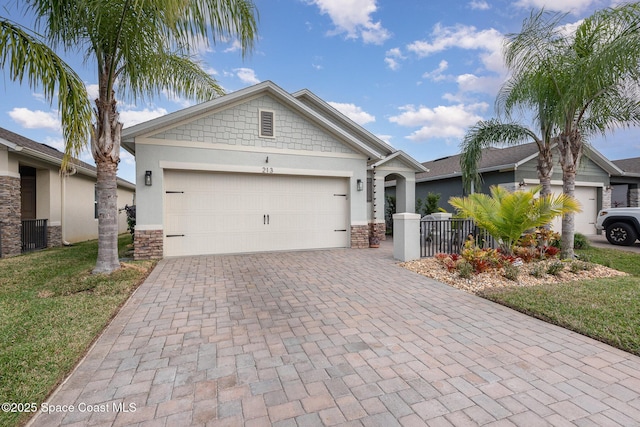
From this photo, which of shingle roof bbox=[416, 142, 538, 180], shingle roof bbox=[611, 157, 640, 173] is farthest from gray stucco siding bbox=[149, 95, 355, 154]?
shingle roof bbox=[611, 157, 640, 173]

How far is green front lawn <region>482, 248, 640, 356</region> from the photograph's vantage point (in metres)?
3.47

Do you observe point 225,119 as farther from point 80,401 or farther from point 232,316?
point 80,401

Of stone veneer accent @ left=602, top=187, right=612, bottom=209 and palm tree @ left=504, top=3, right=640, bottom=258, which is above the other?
palm tree @ left=504, top=3, right=640, bottom=258

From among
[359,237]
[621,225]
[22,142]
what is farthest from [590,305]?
[22,142]

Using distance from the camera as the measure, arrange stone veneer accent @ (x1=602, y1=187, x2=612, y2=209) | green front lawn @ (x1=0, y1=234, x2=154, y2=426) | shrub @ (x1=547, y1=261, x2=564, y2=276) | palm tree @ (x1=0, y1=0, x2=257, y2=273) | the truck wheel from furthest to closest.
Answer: stone veneer accent @ (x1=602, y1=187, x2=612, y2=209) < the truck wheel < shrub @ (x1=547, y1=261, x2=564, y2=276) < palm tree @ (x1=0, y1=0, x2=257, y2=273) < green front lawn @ (x1=0, y1=234, x2=154, y2=426)

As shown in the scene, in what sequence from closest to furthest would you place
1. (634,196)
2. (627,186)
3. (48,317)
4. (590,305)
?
1. (48,317)
2. (590,305)
3. (634,196)
4. (627,186)

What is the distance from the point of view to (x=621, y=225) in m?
10.8

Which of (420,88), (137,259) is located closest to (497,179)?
(420,88)

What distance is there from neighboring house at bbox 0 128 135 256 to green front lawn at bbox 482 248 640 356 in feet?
32.4

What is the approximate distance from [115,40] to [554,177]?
57.0ft

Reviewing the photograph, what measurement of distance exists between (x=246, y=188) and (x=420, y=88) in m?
8.72

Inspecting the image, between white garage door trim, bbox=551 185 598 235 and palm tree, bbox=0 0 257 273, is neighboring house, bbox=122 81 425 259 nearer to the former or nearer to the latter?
palm tree, bbox=0 0 257 273

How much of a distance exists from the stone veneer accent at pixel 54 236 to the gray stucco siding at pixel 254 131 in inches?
256

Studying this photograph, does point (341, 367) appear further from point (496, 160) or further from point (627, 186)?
point (627, 186)
